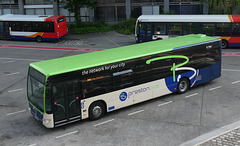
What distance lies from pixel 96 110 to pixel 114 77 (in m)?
1.74

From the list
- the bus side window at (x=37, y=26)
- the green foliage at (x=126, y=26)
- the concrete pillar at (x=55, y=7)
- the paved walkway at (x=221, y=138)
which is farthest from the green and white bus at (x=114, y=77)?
the concrete pillar at (x=55, y=7)

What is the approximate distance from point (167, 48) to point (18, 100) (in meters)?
8.74

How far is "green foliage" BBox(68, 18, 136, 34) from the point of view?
132 feet

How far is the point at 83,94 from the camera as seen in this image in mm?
13797

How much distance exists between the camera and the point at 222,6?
35.2 metres

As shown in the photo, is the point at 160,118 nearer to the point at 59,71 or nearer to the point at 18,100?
the point at 59,71

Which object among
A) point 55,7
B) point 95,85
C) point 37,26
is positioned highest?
point 55,7

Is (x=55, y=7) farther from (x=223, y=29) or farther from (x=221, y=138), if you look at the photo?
(x=221, y=138)

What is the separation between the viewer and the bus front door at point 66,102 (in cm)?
1307

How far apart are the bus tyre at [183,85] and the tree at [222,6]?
1964 cm

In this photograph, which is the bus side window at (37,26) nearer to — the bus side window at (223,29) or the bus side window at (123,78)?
the bus side window at (223,29)

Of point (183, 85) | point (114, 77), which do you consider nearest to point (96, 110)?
point (114, 77)

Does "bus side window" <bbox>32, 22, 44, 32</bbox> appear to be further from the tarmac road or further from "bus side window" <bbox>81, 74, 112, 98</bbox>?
"bus side window" <bbox>81, 74, 112, 98</bbox>

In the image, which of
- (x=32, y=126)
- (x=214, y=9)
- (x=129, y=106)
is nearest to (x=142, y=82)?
(x=129, y=106)
